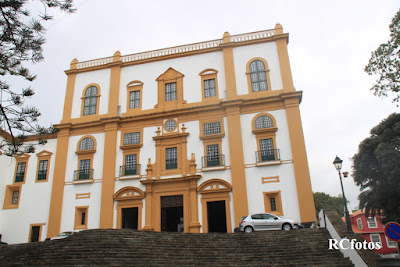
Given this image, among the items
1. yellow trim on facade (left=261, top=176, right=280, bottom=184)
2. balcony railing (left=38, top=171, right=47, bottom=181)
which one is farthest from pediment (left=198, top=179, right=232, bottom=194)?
balcony railing (left=38, top=171, right=47, bottom=181)

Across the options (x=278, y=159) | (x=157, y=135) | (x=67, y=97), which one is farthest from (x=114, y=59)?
(x=278, y=159)

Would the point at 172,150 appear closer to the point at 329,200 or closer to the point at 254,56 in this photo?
the point at 254,56

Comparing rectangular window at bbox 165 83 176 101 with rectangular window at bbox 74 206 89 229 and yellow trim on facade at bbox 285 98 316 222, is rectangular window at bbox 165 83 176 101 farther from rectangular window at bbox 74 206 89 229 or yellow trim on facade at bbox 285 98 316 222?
rectangular window at bbox 74 206 89 229

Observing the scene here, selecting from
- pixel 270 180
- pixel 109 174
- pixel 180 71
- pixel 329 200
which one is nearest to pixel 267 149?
pixel 270 180

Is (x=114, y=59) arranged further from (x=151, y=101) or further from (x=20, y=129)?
(x=20, y=129)

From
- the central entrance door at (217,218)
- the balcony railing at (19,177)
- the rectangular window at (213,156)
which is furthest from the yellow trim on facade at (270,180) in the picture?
the balcony railing at (19,177)

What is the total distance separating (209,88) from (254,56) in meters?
3.84

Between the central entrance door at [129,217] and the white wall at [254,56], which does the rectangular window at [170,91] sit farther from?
the central entrance door at [129,217]

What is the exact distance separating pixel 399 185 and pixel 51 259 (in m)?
20.0

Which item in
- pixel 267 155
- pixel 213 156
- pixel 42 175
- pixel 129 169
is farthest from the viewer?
pixel 42 175

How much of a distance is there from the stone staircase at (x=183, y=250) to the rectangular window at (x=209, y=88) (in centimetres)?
1069

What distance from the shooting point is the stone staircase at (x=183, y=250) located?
12.1 metres

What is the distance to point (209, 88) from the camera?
2305cm

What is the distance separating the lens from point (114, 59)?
994 inches
